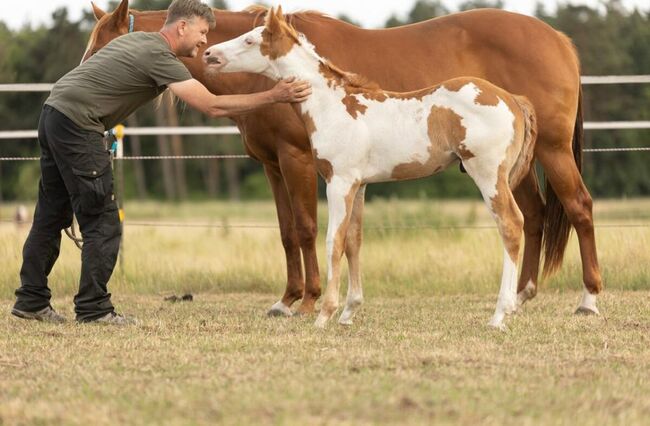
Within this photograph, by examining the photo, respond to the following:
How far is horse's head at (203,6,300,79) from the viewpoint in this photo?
6355 mm

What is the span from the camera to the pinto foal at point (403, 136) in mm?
6031

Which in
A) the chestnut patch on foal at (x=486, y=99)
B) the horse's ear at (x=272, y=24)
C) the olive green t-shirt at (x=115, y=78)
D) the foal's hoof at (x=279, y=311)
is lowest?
the foal's hoof at (x=279, y=311)

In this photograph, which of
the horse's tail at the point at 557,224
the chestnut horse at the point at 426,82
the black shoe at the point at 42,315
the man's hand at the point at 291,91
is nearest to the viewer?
the man's hand at the point at 291,91

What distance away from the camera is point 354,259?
259 inches

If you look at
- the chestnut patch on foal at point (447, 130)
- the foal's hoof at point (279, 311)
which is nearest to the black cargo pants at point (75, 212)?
the foal's hoof at point (279, 311)

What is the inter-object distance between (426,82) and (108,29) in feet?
6.93

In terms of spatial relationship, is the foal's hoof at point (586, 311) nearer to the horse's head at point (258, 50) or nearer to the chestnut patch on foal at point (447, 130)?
the chestnut patch on foal at point (447, 130)

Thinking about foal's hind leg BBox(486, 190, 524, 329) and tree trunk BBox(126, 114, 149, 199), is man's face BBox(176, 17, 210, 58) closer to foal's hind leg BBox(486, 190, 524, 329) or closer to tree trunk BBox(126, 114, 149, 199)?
foal's hind leg BBox(486, 190, 524, 329)

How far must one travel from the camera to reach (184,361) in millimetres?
4992

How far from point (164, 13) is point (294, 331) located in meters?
2.63

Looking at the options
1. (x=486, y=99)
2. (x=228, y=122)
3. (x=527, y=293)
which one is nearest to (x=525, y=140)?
(x=486, y=99)

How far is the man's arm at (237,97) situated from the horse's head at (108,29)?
3.71 feet

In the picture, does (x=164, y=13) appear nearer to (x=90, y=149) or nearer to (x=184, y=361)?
(x=90, y=149)

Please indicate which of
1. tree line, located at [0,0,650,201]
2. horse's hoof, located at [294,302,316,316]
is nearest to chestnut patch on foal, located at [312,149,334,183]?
horse's hoof, located at [294,302,316,316]
